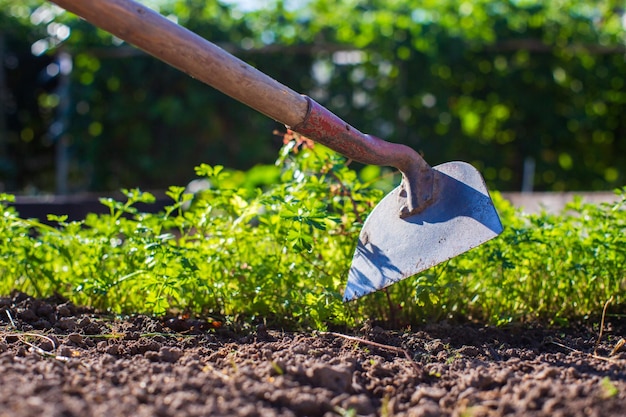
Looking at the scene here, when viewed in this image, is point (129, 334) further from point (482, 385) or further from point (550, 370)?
point (550, 370)

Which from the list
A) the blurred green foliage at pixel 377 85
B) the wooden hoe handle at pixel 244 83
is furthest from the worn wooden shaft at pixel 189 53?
the blurred green foliage at pixel 377 85

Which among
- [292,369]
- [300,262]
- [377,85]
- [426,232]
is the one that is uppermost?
[377,85]

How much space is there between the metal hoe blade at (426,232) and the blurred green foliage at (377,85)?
203 inches

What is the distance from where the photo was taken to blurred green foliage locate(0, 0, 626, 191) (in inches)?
285

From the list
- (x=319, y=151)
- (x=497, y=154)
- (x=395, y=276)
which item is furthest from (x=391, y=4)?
(x=395, y=276)

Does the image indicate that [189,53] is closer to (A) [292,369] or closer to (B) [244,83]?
(B) [244,83]

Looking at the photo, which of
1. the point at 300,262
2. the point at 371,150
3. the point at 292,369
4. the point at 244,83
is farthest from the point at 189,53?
the point at 300,262

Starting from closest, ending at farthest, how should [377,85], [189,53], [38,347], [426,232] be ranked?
1. [189,53]
2. [38,347]
3. [426,232]
4. [377,85]

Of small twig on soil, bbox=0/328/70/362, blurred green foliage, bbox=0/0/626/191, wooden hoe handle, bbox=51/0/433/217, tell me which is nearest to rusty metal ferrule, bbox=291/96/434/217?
wooden hoe handle, bbox=51/0/433/217

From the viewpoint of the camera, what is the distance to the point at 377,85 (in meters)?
7.51

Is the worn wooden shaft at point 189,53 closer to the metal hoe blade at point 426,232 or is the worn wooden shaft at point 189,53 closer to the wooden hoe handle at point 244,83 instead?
the wooden hoe handle at point 244,83

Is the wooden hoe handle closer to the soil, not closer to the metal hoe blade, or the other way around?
the metal hoe blade

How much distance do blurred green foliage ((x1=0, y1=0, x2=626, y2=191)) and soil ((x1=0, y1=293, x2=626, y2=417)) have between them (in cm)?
511

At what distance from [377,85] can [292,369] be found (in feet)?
20.2
